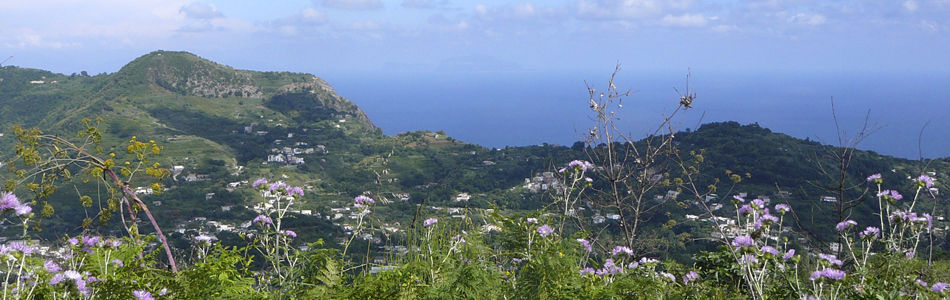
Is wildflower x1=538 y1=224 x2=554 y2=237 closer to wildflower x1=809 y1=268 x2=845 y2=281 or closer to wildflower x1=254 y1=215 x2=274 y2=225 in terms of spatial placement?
wildflower x1=809 y1=268 x2=845 y2=281

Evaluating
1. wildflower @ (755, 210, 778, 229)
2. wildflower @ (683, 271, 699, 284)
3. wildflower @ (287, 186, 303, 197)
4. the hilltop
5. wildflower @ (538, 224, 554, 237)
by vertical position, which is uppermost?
wildflower @ (287, 186, 303, 197)

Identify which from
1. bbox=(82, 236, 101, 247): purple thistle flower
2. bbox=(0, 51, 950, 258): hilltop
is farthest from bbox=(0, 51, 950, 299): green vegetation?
bbox=(0, 51, 950, 258): hilltop

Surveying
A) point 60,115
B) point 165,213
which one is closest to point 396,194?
point 165,213

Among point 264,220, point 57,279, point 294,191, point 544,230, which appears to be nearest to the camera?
point 57,279

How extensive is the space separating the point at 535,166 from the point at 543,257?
102 ft

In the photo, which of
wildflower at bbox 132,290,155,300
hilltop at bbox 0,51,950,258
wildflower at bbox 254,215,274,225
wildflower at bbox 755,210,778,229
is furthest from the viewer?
hilltop at bbox 0,51,950,258

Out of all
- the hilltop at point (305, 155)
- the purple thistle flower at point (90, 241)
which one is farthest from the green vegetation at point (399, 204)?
the hilltop at point (305, 155)

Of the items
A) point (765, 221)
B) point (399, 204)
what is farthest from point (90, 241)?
point (399, 204)

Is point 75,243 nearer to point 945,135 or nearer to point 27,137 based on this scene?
point 27,137

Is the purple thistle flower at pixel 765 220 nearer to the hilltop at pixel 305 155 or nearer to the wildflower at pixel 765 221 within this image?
the wildflower at pixel 765 221

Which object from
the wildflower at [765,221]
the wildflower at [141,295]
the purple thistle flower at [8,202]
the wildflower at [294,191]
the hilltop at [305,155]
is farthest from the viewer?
the hilltop at [305,155]

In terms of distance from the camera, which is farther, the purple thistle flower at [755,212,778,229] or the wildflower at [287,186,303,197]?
the wildflower at [287,186,303,197]

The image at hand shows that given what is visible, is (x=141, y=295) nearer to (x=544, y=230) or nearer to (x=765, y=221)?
Result: (x=544, y=230)

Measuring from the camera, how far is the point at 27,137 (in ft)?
9.07
